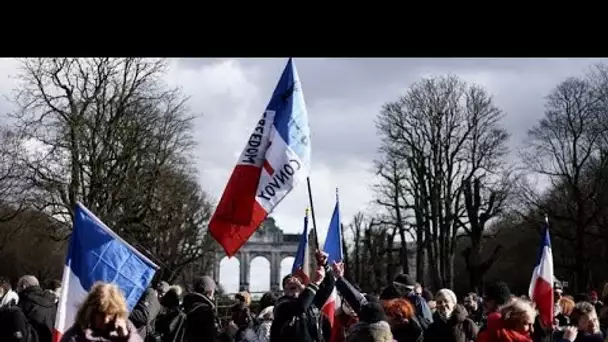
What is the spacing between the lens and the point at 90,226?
8.25 metres

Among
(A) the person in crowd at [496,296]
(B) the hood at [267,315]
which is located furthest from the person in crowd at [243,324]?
(A) the person in crowd at [496,296]

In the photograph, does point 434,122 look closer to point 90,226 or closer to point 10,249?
point 10,249

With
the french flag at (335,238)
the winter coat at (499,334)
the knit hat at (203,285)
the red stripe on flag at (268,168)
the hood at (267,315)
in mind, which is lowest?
the winter coat at (499,334)

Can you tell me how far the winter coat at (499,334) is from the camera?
7254 mm

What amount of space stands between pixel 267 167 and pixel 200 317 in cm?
184

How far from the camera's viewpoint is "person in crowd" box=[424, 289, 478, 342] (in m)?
9.51

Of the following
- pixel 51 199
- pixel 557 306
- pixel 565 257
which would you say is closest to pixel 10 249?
pixel 51 199

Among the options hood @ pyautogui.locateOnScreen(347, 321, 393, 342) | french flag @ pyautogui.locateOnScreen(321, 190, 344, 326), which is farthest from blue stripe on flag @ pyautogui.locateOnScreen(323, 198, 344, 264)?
hood @ pyautogui.locateOnScreen(347, 321, 393, 342)

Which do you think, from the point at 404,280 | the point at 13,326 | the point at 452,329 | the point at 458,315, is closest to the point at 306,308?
the point at 452,329

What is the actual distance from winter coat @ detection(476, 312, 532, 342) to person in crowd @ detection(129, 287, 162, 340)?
14.8 ft

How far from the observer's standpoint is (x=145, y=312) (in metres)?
11.2

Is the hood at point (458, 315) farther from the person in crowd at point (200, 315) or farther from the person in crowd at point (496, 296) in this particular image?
the person in crowd at point (200, 315)

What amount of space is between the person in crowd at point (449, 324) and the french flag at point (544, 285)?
2228mm

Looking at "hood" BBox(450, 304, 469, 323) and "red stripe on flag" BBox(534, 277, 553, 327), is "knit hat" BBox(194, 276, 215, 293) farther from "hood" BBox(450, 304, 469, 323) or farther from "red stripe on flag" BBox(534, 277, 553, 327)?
"red stripe on flag" BBox(534, 277, 553, 327)
